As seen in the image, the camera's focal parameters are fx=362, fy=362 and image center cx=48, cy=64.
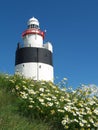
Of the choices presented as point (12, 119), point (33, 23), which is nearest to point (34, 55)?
point (33, 23)

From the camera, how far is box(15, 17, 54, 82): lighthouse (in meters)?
33.0

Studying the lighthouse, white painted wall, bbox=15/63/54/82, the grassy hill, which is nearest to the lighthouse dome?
the lighthouse

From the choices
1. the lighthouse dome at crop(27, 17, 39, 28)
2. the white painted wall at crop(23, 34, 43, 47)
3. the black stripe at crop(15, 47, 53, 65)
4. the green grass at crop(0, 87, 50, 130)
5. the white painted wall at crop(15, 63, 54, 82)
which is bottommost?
the green grass at crop(0, 87, 50, 130)

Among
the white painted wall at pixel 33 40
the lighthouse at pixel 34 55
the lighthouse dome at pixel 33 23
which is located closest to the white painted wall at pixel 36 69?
the lighthouse at pixel 34 55

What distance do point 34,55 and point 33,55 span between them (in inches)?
5.1

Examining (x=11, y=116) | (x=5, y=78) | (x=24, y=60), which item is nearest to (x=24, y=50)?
(x=24, y=60)

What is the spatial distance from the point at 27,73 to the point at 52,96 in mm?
25735

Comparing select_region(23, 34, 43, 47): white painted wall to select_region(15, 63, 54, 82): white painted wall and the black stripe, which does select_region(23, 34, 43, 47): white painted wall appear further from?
select_region(15, 63, 54, 82): white painted wall

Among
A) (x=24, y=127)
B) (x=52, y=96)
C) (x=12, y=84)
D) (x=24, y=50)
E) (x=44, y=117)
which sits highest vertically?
(x=24, y=50)

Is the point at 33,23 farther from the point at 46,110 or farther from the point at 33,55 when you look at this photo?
the point at 46,110

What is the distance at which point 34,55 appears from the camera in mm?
33688

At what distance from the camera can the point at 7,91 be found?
839cm

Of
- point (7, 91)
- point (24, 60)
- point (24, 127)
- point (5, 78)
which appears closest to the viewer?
point (24, 127)

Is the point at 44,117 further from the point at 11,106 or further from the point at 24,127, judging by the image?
the point at 24,127
